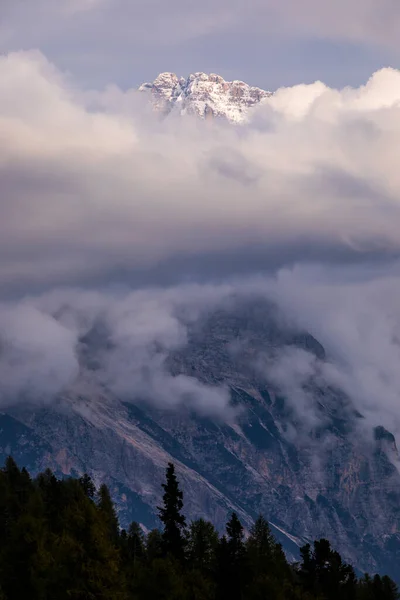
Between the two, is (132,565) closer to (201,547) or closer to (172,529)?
(172,529)

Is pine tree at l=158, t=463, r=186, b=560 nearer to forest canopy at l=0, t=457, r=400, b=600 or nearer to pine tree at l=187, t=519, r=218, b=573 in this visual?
forest canopy at l=0, t=457, r=400, b=600

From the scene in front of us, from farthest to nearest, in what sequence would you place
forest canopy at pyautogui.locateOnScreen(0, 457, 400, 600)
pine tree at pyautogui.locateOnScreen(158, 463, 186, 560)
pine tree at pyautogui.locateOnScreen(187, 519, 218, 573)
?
1. pine tree at pyautogui.locateOnScreen(187, 519, 218, 573)
2. pine tree at pyautogui.locateOnScreen(158, 463, 186, 560)
3. forest canopy at pyautogui.locateOnScreen(0, 457, 400, 600)

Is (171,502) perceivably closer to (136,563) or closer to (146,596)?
(136,563)

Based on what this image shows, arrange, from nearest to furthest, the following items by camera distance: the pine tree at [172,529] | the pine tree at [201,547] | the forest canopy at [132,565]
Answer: the forest canopy at [132,565] < the pine tree at [172,529] < the pine tree at [201,547]

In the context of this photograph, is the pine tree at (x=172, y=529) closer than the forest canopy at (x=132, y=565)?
No

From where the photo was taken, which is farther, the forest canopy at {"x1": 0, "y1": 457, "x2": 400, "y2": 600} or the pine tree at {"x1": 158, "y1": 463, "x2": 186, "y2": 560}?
the pine tree at {"x1": 158, "y1": 463, "x2": 186, "y2": 560}

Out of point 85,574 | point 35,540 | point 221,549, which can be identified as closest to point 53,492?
point 221,549

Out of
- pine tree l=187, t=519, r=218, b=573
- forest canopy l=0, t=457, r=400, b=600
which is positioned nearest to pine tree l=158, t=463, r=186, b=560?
forest canopy l=0, t=457, r=400, b=600

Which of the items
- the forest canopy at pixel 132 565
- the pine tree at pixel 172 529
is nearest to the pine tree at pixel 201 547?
the forest canopy at pixel 132 565

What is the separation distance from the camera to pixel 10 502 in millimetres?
185125

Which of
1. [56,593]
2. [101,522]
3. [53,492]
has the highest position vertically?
[53,492]

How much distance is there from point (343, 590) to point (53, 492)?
49513 millimetres

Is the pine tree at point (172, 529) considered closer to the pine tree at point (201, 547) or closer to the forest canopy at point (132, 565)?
the forest canopy at point (132, 565)

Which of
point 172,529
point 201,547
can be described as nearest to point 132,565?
point 172,529
